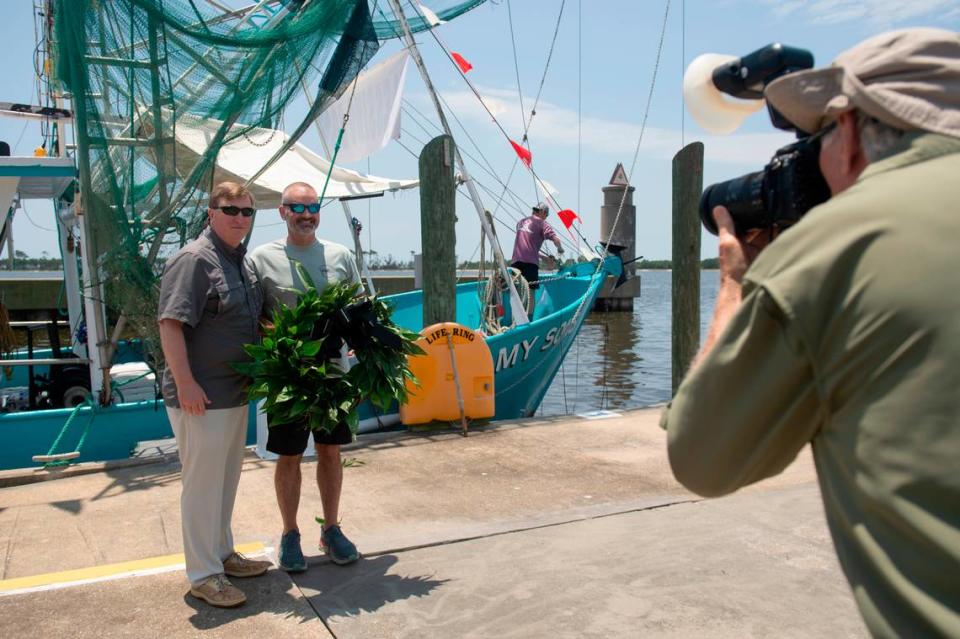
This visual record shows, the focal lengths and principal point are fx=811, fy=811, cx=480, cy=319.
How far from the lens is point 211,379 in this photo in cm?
352

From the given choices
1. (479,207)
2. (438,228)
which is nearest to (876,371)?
(438,228)

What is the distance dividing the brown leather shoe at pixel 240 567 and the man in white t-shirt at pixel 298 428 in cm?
11

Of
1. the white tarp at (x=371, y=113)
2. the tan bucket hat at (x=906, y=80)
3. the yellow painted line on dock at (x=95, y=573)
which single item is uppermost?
the white tarp at (x=371, y=113)

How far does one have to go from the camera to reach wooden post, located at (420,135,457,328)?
23.9ft

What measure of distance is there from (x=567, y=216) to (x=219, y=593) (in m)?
9.18

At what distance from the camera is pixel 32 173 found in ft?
22.7

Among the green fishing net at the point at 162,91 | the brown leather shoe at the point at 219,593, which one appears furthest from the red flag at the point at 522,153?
the brown leather shoe at the point at 219,593

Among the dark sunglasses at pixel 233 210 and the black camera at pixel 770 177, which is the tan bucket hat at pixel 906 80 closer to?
the black camera at pixel 770 177

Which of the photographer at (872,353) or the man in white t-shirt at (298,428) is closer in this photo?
the photographer at (872,353)

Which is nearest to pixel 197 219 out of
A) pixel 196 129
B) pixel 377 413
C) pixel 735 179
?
pixel 196 129

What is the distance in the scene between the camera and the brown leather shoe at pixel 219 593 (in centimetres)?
332

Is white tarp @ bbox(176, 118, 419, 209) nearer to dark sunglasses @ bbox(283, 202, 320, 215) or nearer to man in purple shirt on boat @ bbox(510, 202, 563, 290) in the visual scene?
man in purple shirt on boat @ bbox(510, 202, 563, 290)

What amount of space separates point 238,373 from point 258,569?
89 cm

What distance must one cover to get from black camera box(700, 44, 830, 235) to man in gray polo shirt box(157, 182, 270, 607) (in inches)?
96.8
